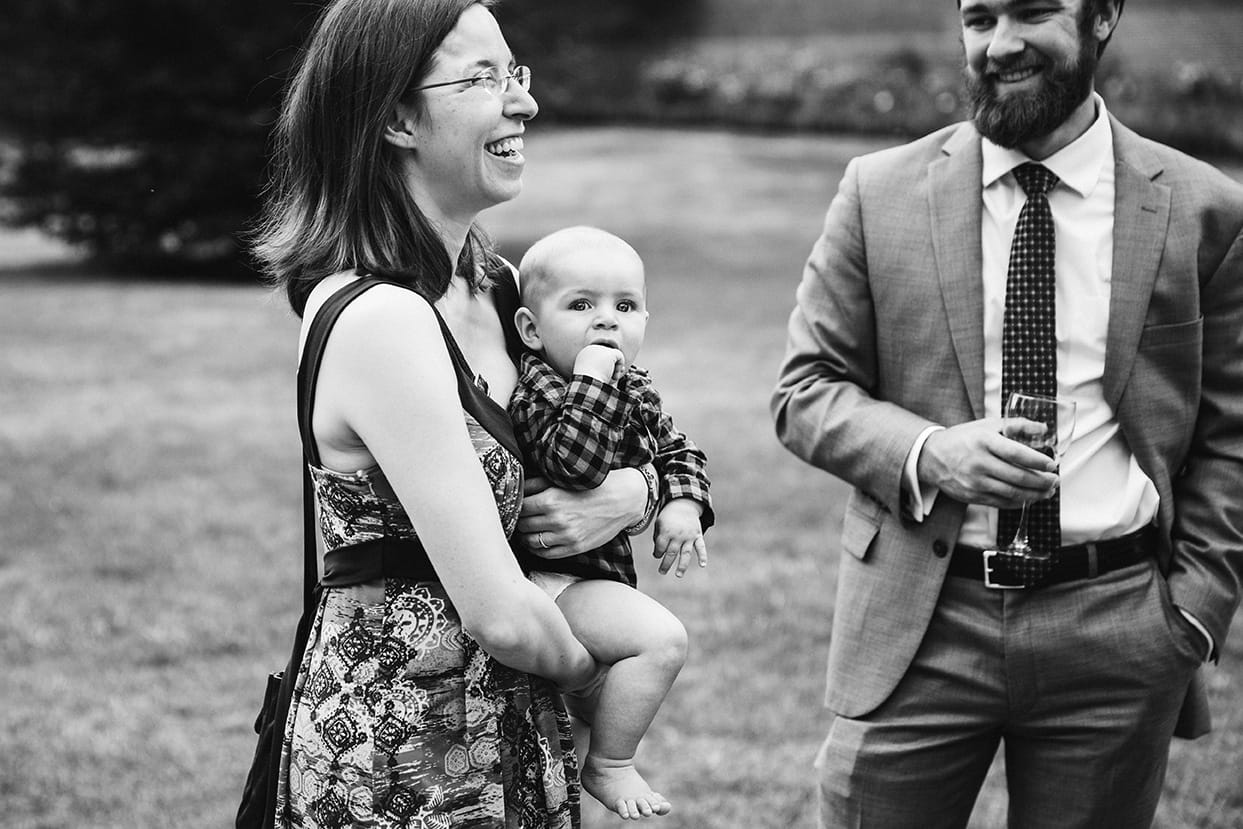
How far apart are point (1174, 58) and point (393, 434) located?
101ft

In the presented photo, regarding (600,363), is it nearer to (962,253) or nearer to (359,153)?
Result: (359,153)

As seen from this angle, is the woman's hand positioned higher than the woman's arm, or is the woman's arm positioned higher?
the woman's arm

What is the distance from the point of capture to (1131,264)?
316 cm

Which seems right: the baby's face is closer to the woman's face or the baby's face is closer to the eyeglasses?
the woman's face

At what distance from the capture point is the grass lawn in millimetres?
4992

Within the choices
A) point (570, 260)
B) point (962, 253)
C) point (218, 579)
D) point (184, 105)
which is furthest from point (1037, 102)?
point (184, 105)

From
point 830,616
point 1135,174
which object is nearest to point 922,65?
point 830,616

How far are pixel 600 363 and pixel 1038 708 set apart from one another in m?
1.51

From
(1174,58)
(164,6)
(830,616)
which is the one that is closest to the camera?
(830,616)

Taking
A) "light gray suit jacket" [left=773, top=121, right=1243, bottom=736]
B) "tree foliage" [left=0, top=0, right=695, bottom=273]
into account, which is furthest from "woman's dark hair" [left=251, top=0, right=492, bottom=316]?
"tree foliage" [left=0, top=0, right=695, bottom=273]

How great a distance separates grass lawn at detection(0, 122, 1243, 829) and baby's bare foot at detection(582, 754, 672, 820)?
114 centimetres

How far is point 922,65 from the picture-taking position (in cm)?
3203

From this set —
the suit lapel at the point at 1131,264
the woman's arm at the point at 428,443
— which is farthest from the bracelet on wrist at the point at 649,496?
the suit lapel at the point at 1131,264

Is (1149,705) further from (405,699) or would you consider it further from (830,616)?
(830,616)
